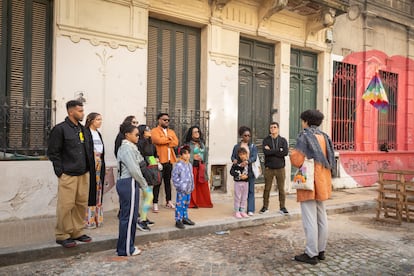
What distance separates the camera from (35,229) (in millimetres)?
5793

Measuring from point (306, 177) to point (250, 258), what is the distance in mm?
1343

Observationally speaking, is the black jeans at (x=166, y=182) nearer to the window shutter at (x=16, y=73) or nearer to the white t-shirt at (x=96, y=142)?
the white t-shirt at (x=96, y=142)

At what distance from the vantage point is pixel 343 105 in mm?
11766

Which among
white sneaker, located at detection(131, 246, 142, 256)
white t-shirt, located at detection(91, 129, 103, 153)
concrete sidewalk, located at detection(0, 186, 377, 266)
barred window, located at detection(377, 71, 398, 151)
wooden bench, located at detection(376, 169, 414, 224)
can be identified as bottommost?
white sneaker, located at detection(131, 246, 142, 256)

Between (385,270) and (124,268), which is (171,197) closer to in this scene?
(124,268)

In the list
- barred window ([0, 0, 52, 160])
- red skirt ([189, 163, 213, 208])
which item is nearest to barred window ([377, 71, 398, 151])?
red skirt ([189, 163, 213, 208])

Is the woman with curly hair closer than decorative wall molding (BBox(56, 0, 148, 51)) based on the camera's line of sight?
No

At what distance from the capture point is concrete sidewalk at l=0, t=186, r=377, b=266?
15.9 feet

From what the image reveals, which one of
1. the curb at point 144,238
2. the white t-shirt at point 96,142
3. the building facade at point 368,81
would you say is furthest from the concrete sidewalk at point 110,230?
the building facade at point 368,81

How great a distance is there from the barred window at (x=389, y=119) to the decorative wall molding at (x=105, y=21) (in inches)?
359

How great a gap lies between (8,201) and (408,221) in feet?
24.8

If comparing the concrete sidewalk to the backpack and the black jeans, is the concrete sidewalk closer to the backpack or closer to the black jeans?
the black jeans

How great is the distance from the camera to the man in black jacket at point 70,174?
4.94m

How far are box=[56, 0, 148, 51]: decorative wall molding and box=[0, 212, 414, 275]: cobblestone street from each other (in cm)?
401
